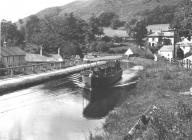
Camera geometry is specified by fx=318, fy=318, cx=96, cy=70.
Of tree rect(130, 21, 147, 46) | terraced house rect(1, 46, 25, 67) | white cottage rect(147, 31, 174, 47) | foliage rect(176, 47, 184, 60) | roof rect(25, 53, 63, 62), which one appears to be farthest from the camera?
white cottage rect(147, 31, 174, 47)

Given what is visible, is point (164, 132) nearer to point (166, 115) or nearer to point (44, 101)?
point (166, 115)

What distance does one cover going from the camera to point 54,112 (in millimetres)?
38312

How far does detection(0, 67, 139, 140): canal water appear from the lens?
30391 mm

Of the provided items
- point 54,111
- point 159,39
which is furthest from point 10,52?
point 159,39

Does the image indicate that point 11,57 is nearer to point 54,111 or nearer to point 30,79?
point 30,79

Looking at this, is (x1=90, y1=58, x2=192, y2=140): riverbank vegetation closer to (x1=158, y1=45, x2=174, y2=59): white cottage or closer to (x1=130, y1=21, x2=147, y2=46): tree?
(x1=158, y1=45, x2=174, y2=59): white cottage

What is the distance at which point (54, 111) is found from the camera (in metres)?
38.8

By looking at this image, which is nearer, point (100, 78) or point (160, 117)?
point (160, 117)

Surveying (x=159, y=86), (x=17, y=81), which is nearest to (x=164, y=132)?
(x=17, y=81)

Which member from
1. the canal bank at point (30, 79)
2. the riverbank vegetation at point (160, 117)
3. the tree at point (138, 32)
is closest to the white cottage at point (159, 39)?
the tree at point (138, 32)

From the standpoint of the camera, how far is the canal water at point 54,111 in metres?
30.4

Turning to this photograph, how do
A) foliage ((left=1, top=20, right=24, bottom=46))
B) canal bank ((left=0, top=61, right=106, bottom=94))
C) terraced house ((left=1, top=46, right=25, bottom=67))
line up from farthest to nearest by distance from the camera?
1. foliage ((left=1, top=20, right=24, bottom=46))
2. terraced house ((left=1, top=46, right=25, bottom=67))
3. canal bank ((left=0, top=61, right=106, bottom=94))

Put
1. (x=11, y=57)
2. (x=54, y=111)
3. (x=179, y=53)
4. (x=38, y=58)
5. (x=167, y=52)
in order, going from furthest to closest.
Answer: (x=167, y=52), (x=179, y=53), (x=38, y=58), (x=11, y=57), (x=54, y=111)

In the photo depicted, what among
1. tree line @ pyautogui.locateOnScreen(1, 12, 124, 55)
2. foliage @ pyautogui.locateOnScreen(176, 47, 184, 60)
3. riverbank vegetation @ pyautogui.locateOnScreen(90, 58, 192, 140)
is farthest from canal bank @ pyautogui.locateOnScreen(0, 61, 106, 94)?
tree line @ pyautogui.locateOnScreen(1, 12, 124, 55)
